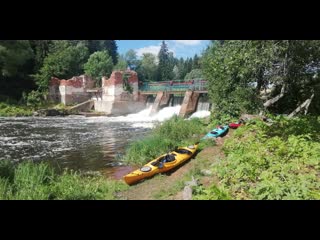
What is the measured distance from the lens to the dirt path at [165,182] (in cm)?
614

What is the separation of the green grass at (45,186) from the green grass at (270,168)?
7.52ft

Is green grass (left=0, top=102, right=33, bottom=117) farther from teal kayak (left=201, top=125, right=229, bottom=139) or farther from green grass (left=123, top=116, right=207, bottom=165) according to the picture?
teal kayak (left=201, top=125, right=229, bottom=139)

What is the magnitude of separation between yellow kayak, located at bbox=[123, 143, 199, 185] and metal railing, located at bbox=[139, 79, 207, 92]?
597 inches

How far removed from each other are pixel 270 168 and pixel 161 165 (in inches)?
112

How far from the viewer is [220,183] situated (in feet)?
17.8

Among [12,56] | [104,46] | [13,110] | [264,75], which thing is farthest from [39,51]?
[264,75]

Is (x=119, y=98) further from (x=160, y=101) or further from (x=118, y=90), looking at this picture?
(x=160, y=101)

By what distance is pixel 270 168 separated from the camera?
5.72 m

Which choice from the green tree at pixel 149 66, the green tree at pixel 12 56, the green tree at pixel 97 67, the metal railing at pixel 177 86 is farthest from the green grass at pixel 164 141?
the green tree at pixel 149 66

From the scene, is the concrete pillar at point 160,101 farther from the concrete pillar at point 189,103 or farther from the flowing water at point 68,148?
the flowing water at point 68,148
